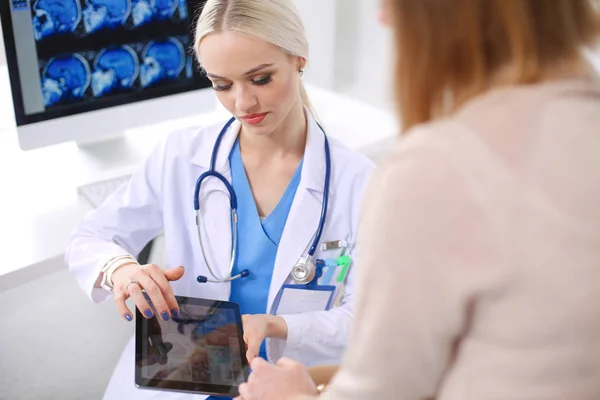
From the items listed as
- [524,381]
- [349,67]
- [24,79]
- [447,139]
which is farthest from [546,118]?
[349,67]

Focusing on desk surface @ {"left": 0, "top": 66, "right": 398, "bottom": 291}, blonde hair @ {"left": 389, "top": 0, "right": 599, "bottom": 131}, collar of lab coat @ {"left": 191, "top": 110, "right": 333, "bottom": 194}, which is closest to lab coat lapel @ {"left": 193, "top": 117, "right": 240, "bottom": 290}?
collar of lab coat @ {"left": 191, "top": 110, "right": 333, "bottom": 194}

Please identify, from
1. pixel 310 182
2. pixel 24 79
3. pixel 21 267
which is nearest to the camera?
pixel 310 182

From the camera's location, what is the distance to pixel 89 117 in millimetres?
1487

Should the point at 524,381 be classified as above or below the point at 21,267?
above

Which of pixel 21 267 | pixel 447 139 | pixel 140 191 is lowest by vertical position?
pixel 21 267

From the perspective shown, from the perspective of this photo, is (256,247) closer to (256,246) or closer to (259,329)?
(256,246)

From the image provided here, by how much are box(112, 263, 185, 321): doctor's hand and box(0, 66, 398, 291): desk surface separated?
11.4 inches

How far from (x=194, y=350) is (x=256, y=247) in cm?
22

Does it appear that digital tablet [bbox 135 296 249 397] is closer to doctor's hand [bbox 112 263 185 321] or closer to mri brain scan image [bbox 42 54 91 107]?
doctor's hand [bbox 112 263 185 321]

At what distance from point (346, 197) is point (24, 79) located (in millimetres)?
745

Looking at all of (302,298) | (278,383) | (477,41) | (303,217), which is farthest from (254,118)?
(477,41)

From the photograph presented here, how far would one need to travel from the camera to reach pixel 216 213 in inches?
45.0

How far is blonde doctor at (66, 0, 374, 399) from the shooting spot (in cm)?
103

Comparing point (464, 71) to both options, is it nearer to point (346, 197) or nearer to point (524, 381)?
point (524, 381)
